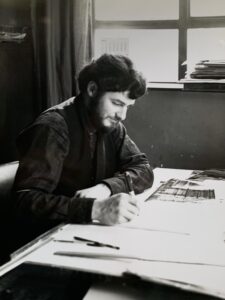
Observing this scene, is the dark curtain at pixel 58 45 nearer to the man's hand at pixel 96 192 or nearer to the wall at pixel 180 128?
the wall at pixel 180 128

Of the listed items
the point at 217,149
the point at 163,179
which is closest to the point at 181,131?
the point at 217,149

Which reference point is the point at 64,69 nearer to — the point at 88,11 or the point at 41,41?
the point at 41,41

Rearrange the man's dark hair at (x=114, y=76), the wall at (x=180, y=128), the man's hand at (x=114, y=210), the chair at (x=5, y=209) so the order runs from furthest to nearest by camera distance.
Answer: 1. the wall at (x=180, y=128)
2. the man's dark hair at (x=114, y=76)
3. the chair at (x=5, y=209)
4. the man's hand at (x=114, y=210)

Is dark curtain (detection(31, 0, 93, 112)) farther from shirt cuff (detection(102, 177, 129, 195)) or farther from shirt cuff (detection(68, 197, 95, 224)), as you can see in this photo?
shirt cuff (detection(68, 197, 95, 224))

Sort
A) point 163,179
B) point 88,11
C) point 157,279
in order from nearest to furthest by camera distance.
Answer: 1. point 157,279
2. point 163,179
3. point 88,11

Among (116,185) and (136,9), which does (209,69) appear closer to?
(136,9)

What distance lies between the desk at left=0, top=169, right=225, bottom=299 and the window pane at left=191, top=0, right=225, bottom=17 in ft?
4.27

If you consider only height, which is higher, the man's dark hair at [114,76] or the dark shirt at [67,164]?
the man's dark hair at [114,76]

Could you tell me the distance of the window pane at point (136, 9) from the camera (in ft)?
8.06

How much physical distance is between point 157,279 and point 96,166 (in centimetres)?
93

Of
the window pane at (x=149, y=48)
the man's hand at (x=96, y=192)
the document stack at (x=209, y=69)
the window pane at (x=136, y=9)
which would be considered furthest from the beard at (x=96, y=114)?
the window pane at (x=136, y=9)

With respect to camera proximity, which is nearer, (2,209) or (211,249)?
(211,249)

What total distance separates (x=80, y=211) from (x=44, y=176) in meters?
0.20

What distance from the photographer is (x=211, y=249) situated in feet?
3.59
